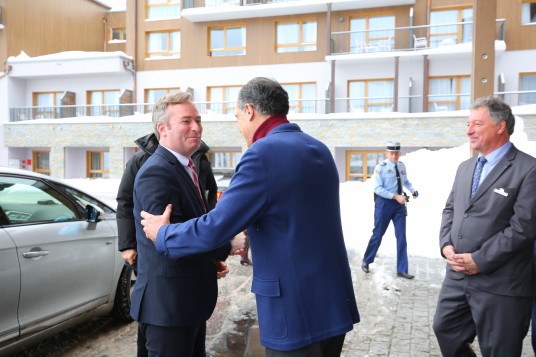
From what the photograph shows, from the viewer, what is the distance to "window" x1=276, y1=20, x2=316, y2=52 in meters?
24.1

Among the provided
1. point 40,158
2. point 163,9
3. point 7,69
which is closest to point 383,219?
point 163,9

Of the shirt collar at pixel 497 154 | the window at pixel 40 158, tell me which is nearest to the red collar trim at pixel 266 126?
the shirt collar at pixel 497 154

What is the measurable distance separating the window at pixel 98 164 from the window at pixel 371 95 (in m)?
14.1

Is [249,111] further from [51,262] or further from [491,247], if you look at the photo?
[51,262]

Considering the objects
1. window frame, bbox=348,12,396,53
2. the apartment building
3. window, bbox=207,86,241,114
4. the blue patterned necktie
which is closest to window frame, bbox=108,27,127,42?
the apartment building

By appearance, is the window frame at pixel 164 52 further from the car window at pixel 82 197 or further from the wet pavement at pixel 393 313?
the car window at pixel 82 197

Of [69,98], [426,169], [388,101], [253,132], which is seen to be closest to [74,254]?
[253,132]

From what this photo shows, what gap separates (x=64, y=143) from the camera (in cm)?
2494

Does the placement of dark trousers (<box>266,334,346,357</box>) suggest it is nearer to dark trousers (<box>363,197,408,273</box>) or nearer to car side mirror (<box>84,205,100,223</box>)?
car side mirror (<box>84,205,100,223</box>)

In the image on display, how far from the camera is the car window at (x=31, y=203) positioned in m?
3.65

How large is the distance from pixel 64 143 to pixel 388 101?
17.6 metres

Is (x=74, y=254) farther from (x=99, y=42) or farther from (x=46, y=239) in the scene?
(x=99, y=42)

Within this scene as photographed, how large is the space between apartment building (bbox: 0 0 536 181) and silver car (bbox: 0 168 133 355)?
1746 cm

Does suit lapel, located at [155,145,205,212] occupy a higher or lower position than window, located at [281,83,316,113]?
lower
